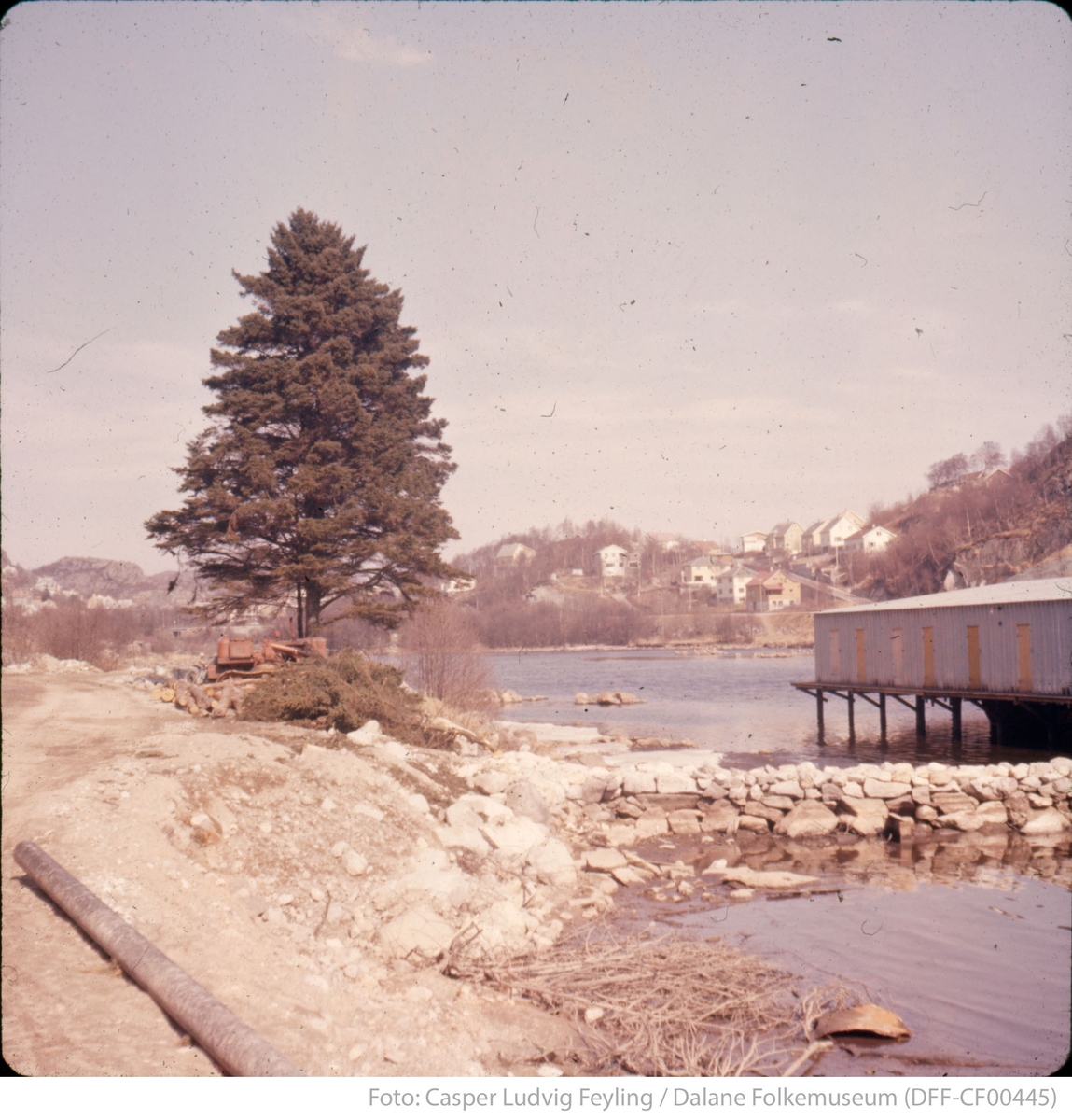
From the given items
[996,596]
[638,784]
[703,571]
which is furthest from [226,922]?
[703,571]

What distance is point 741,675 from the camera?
53.4 meters

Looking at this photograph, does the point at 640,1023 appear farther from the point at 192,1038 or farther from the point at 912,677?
the point at 912,677

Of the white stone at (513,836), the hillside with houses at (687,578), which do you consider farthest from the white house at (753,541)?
the white stone at (513,836)

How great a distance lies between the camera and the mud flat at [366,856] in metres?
5.77

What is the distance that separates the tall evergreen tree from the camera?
2152cm

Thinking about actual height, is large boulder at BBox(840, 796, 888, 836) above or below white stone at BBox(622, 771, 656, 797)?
below

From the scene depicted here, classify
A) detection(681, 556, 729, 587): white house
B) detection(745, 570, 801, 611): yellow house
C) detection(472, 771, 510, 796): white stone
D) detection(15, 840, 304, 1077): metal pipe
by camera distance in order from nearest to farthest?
detection(15, 840, 304, 1077): metal pipe → detection(472, 771, 510, 796): white stone → detection(745, 570, 801, 611): yellow house → detection(681, 556, 729, 587): white house

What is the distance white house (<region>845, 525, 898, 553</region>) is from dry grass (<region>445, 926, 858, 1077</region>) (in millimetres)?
61367

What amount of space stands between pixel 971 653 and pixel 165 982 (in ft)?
80.0

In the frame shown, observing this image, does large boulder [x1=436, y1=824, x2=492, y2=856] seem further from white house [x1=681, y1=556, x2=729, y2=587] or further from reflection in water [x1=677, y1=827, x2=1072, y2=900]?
white house [x1=681, y1=556, x2=729, y2=587]

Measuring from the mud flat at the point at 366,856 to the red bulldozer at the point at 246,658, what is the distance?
1.67 m

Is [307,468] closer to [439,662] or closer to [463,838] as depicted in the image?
[439,662]

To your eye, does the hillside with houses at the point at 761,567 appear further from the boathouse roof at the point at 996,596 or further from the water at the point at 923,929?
the water at the point at 923,929

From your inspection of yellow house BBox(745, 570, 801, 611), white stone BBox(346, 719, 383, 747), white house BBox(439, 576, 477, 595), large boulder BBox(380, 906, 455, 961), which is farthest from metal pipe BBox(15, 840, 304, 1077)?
yellow house BBox(745, 570, 801, 611)
